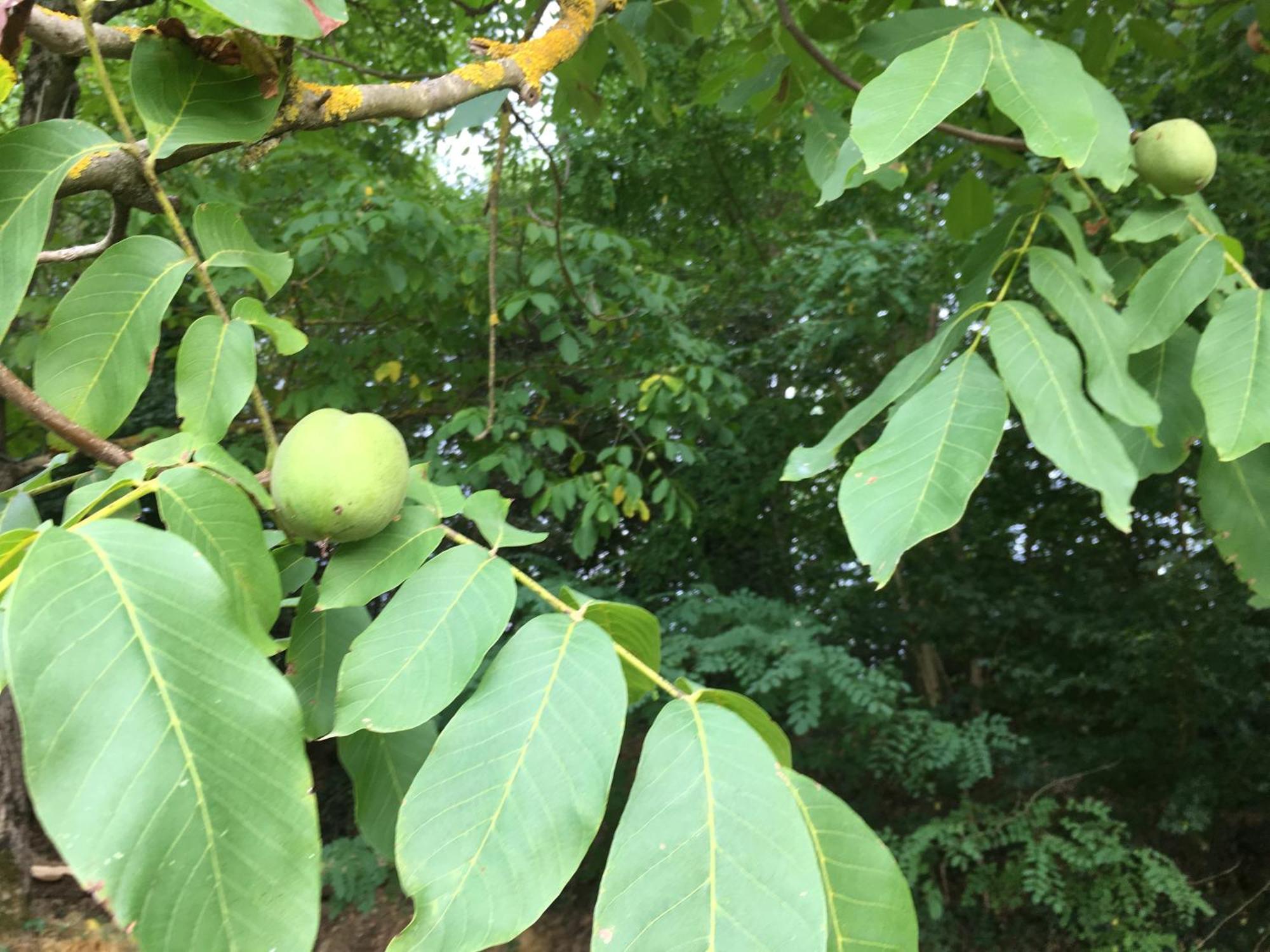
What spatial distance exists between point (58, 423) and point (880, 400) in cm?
108

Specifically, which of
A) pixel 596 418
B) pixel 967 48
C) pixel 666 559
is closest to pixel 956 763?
pixel 666 559

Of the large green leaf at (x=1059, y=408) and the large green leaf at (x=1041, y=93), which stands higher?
the large green leaf at (x=1041, y=93)

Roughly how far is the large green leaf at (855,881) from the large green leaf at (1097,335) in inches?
28.7

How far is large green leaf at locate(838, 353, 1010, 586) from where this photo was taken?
0.92 meters

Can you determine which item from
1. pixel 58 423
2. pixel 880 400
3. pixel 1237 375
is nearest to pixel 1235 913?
pixel 1237 375

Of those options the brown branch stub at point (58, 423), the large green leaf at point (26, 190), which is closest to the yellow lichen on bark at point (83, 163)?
the large green leaf at point (26, 190)

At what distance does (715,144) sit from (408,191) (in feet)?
8.28

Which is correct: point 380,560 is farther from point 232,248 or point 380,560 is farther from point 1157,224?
point 1157,224

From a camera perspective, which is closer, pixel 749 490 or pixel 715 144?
pixel 749 490

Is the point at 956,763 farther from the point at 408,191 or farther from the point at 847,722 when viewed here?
the point at 408,191

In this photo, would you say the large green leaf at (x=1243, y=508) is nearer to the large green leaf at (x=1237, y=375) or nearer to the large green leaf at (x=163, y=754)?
the large green leaf at (x=1237, y=375)

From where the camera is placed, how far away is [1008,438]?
496 centimetres

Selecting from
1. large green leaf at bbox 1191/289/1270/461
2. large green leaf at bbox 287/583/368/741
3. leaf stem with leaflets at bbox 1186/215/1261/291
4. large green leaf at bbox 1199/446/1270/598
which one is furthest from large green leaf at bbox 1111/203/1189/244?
large green leaf at bbox 287/583/368/741

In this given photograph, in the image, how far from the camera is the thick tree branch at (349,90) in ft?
2.93
